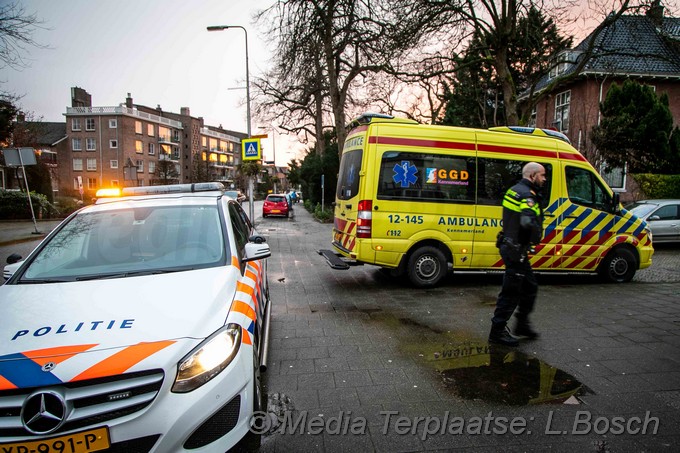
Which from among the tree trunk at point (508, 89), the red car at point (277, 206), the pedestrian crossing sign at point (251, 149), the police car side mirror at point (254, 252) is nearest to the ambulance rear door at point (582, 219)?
the police car side mirror at point (254, 252)

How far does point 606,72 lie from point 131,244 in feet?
62.5

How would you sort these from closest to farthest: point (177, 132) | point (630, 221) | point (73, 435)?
1. point (73, 435)
2. point (630, 221)
3. point (177, 132)

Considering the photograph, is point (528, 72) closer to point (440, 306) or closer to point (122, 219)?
point (440, 306)

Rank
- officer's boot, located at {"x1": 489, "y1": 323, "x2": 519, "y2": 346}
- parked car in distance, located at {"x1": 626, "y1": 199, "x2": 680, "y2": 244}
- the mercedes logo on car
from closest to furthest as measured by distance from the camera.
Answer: the mercedes logo on car < officer's boot, located at {"x1": 489, "y1": 323, "x2": 519, "y2": 346} < parked car in distance, located at {"x1": 626, "y1": 199, "x2": 680, "y2": 244}

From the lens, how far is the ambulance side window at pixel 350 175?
693 centimetres

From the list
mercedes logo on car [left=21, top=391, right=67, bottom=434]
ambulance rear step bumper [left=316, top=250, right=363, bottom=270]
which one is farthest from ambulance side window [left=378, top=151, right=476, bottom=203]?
mercedes logo on car [left=21, top=391, right=67, bottom=434]

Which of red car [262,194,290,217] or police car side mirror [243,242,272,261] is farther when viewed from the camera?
red car [262,194,290,217]

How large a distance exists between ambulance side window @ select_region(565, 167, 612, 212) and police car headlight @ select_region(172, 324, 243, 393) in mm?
6885

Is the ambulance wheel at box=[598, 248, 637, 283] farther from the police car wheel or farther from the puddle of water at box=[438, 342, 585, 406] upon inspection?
the police car wheel

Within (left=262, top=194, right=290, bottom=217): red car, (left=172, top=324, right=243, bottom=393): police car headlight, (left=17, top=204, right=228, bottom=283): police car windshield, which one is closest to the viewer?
(left=172, top=324, right=243, bottom=393): police car headlight

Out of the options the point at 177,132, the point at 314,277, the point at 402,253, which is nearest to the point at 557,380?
the point at 402,253

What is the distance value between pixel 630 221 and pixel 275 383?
24.1ft

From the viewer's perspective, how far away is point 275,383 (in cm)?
352

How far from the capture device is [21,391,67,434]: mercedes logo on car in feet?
6.10
